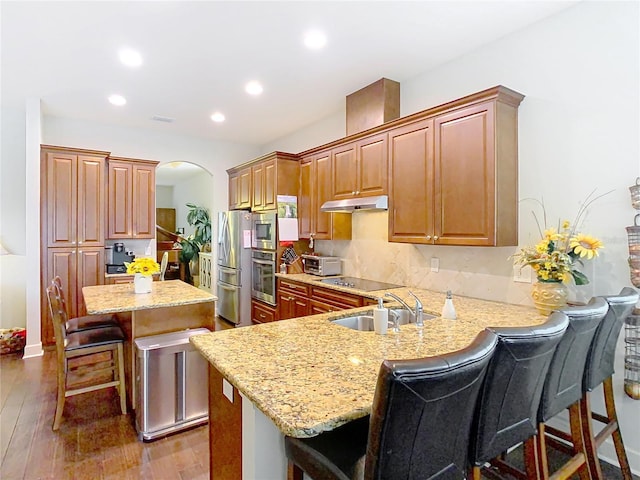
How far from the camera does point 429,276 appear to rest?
339 centimetres

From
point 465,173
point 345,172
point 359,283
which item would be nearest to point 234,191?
point 345,172

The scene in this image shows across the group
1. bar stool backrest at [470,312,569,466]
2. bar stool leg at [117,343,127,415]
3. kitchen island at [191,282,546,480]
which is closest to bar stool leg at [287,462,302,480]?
kitchen island at [191,282,546,480]

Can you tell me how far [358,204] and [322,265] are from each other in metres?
1.07

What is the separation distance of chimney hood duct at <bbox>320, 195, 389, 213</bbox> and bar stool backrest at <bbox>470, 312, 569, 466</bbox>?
6.74 feet

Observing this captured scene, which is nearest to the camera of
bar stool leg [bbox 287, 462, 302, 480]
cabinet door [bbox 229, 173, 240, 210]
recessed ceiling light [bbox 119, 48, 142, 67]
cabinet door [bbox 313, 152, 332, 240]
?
bar stool leg [bbox 287, 462, 302, 480]

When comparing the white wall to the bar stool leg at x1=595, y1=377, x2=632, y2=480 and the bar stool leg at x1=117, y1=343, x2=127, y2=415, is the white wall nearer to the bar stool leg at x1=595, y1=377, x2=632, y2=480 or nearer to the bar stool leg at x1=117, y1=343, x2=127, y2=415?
the bar stool leg at x1=595, y1=377, x2=632, y2=480

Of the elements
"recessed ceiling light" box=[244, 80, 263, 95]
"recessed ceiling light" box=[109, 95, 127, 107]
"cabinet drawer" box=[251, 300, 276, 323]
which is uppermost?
"recessed ceiling light" box=[244, 80, 263, 95]

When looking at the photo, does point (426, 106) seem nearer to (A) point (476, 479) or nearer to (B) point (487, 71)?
(B) point (487, 71)

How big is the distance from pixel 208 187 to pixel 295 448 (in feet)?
25.9

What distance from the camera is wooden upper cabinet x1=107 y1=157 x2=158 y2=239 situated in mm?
4984

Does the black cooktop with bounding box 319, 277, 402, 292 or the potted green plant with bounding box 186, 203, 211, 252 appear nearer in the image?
the black cooktop with bounding box 319, 277, 402, 292

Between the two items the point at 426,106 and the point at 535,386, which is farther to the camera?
the point at 426,106

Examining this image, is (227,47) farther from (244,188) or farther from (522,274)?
(522,274)

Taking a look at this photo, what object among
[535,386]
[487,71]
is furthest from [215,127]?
[535,386]
